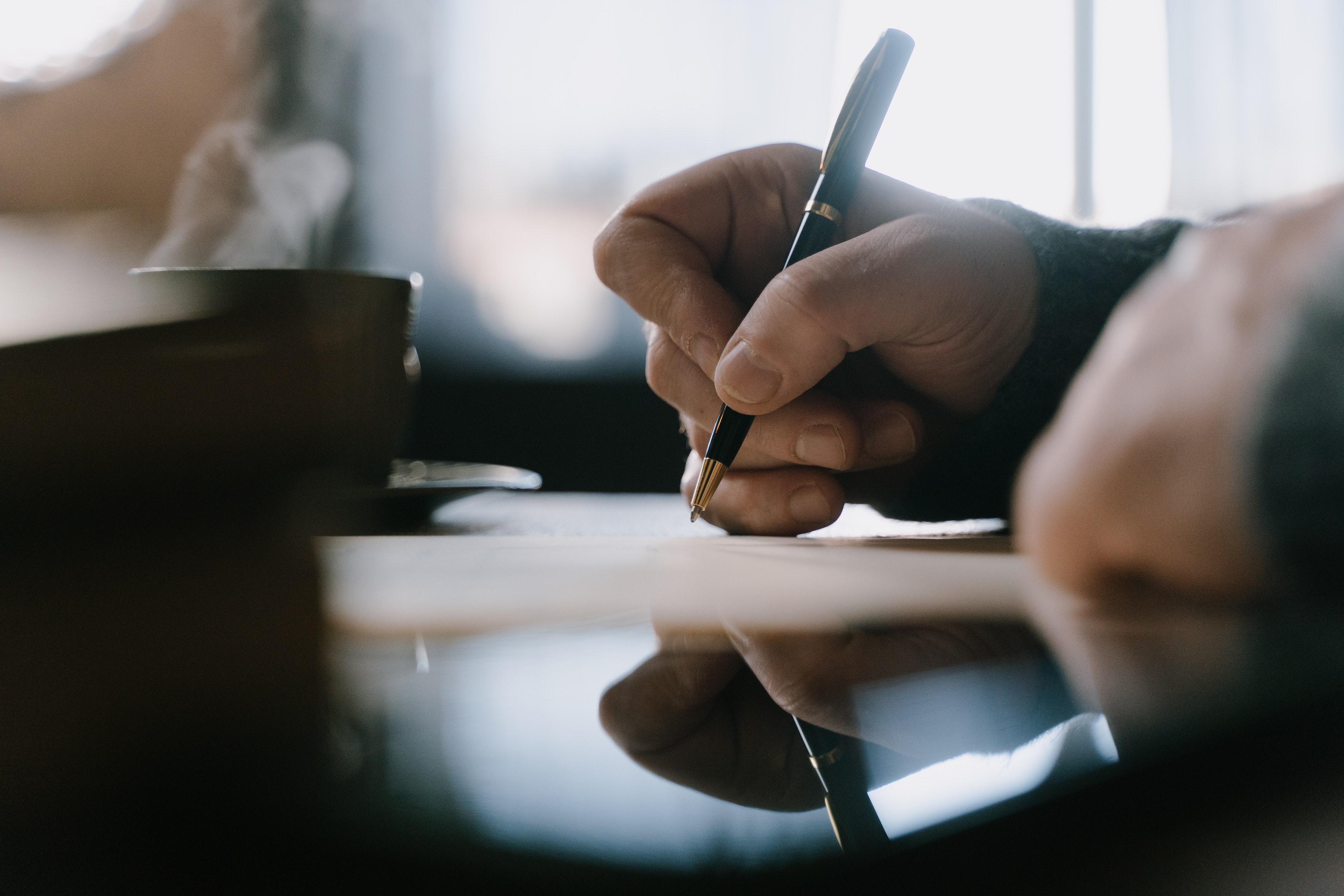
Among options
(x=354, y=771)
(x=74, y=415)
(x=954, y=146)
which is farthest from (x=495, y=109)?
(x=354, y=771)

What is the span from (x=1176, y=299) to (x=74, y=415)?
0.93ft

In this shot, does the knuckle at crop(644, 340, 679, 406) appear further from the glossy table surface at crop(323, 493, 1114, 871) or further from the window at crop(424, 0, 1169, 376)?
the window at crop(424, 0, 1169, 376)

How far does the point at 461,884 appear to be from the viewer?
0.21ft

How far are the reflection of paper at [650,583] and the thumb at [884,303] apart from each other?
74 mm

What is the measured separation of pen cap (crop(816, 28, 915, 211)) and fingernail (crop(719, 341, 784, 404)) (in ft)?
0.27

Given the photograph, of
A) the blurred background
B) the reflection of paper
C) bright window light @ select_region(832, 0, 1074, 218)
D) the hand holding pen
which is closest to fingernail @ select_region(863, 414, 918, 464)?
the hand holding pen

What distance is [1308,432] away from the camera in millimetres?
168

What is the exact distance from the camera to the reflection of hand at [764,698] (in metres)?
0.09

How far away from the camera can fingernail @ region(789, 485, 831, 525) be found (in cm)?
41

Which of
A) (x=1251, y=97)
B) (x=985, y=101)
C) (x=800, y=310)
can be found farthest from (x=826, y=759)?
(x=1251, y=97)

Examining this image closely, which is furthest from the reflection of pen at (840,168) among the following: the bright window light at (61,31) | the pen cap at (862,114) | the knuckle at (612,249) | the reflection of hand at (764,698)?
the bright window light at (61,31)

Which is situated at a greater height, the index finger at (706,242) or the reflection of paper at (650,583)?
the index finger at (706,242)

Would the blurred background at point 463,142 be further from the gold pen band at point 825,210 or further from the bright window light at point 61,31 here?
the gold pen band at point 825,210

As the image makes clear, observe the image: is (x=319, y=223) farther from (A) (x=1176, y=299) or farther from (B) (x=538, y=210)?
(A) (x=1176, y=299)
